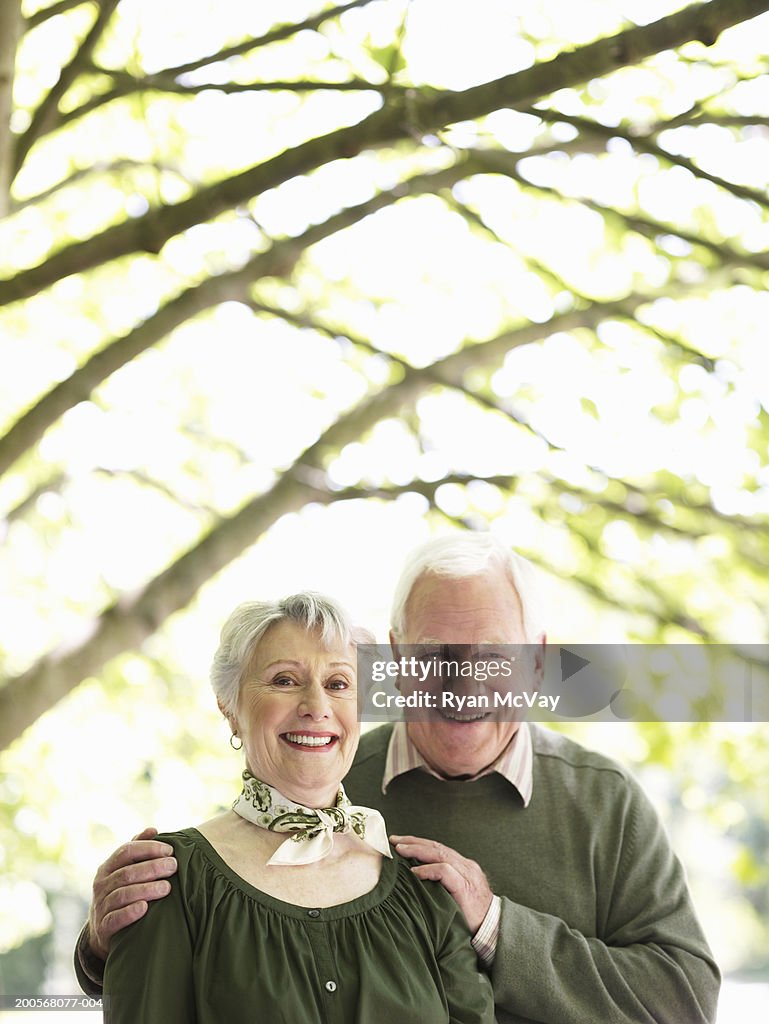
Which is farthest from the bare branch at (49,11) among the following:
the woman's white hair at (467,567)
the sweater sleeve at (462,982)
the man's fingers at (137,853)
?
the sweater sleeve at (462,982)

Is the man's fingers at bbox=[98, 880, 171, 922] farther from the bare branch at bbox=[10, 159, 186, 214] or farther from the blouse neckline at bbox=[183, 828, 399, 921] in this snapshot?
the bare branch at bbox=[10, 159, 186, 214]

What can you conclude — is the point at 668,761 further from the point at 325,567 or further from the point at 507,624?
the point at 507,624

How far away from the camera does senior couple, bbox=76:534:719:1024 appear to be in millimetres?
1427

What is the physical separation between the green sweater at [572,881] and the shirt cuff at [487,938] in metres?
0.01

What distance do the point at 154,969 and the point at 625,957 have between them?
72 centimetres

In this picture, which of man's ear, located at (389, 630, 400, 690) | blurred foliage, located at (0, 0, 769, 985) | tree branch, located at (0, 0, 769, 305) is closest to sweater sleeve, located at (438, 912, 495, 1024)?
man's ear, located at (389, 630, 400, 690)

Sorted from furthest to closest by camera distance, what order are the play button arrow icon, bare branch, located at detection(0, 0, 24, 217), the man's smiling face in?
the play button arrow icon, bare branch, located at detection(0, 0, 24, 217), the man's smiling face

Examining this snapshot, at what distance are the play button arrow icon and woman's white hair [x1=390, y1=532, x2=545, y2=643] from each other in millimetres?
411

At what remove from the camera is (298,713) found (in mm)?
1537

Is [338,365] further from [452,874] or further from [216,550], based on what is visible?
[452,874]

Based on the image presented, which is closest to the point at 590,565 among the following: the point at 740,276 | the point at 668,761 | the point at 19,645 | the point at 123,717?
the point at 668,761

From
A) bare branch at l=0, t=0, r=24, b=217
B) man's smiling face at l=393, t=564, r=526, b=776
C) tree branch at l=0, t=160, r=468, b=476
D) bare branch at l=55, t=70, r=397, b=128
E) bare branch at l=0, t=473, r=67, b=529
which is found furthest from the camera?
bare branch at l=0, t=473, r=67, b=529

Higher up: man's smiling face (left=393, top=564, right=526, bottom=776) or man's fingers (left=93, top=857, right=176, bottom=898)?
man's smiling face (left=393, top=564, right=526, bottom=776)

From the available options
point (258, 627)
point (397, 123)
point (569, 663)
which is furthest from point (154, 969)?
point (397, 123)
